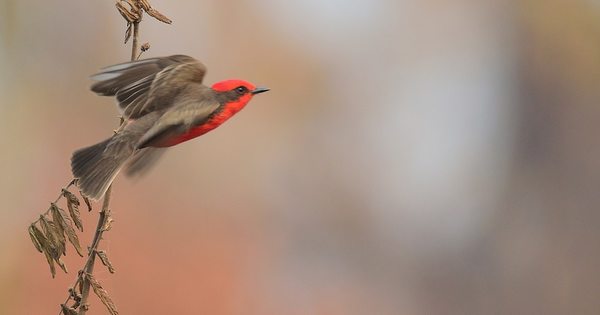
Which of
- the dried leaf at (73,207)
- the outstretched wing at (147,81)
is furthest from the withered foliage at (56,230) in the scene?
the outstretched wing at (147,81)

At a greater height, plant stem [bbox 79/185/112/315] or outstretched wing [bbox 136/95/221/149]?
outstretched wing [bbox 136/95/221/149]

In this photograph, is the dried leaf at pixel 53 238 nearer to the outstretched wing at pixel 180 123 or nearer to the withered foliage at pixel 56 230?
the withered foliage at pixel 56 230

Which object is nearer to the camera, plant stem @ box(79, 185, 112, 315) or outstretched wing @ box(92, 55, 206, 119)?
plant stem @ box(79, 185, 112, 315)

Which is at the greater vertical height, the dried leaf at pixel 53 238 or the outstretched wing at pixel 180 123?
the outstretched wing at pixel 180 123

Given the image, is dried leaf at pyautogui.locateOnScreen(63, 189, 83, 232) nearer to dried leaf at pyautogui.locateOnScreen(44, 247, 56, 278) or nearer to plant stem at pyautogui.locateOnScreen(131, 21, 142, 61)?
dried leaf at pyautogui.locateOnScreen(44, 247, 56, 278)

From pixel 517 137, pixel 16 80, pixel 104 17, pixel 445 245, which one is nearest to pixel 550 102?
pixel 517 137

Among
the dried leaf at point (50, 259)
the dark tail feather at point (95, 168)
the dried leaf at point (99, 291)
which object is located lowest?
the dried leaf at point (99, 291)

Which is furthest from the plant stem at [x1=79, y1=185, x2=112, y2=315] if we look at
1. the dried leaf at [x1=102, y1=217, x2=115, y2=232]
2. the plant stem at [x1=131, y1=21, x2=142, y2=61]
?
the plant stem at [x1=131, y1=21, x2=142, y2=61]

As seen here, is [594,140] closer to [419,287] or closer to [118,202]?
[419,287]
